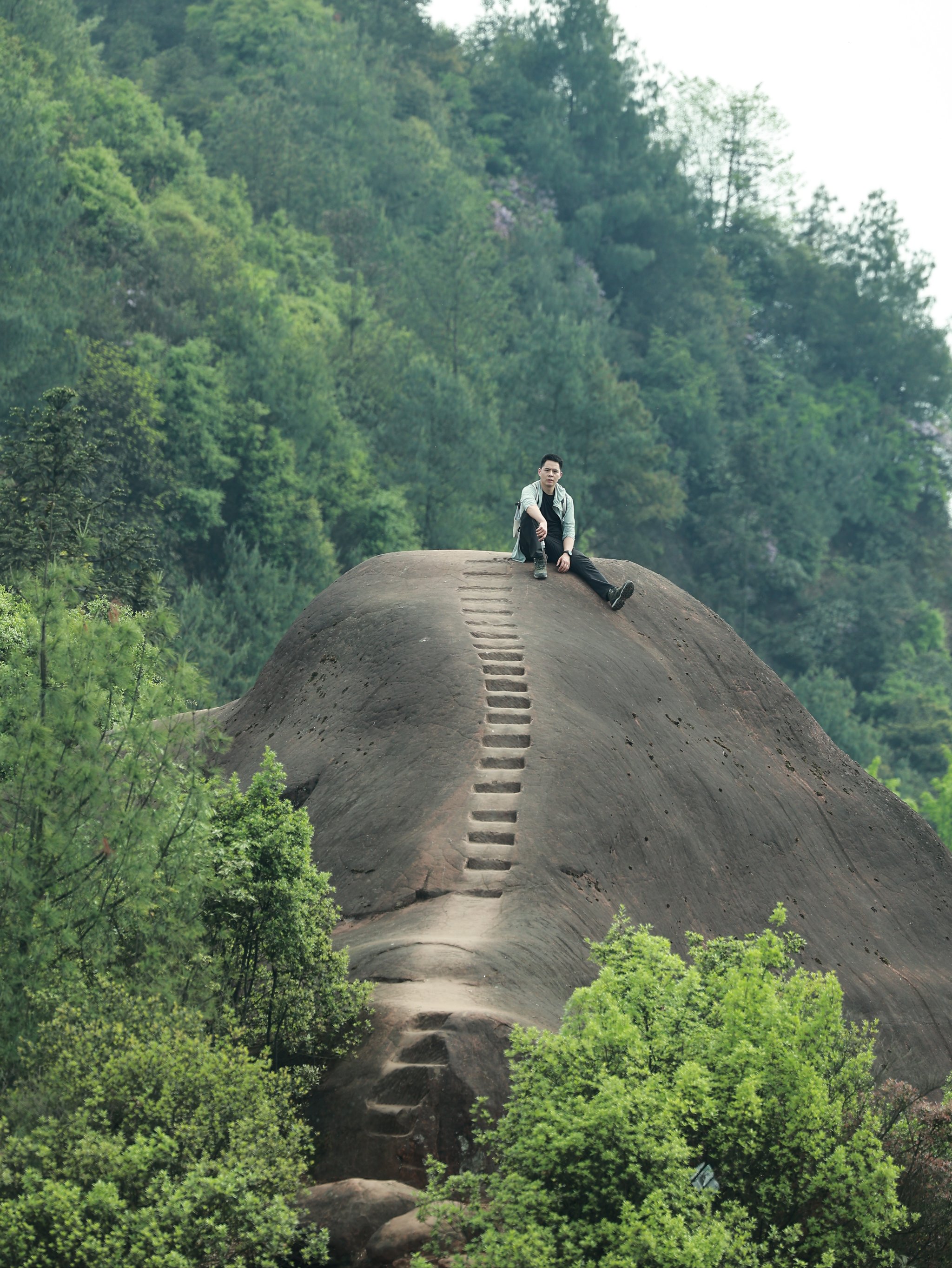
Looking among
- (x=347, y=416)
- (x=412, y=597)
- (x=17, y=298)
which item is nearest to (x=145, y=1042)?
(x=412, y=597)

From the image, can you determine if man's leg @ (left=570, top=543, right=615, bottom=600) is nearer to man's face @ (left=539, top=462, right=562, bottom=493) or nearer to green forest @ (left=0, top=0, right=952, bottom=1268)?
man's face @ (left=539, top=462, right=562, bottom=493)

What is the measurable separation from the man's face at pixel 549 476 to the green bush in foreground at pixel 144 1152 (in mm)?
8969

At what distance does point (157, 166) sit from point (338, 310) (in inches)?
343

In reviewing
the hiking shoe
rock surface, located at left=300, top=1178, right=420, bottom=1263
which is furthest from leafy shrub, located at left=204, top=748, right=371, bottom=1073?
the hiking shoe

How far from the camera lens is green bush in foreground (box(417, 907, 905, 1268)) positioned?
9.98m

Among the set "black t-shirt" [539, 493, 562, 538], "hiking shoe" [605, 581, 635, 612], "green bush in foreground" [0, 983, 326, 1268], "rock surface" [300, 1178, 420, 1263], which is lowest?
"rock surface" [300, 1178, 420, 1263]

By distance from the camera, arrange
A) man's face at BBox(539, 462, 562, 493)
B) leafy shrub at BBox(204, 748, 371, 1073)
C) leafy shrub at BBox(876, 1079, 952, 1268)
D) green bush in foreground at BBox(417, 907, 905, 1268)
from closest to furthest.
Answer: green bush in foreground at BBox(417, 907, 905, 1268) → leafy shrub at BBox(876, 1079, 952, 1268) → leafy shrub at BBox(204, 748, 371, 1073) → man's face at BBox(539, 462, 562, 493)

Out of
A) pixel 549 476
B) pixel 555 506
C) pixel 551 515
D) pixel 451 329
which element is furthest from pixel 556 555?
pixel 451 329

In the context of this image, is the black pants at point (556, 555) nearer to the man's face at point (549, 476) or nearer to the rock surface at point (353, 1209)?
the man's face at point (549, 476)

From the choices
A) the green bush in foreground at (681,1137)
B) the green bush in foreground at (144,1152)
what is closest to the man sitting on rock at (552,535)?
the green bush in foreground at (681,1137)

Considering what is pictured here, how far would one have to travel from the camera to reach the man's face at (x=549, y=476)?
62.3 feet

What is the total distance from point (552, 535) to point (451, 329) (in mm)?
42977

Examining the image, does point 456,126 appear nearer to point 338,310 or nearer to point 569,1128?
point 338,310

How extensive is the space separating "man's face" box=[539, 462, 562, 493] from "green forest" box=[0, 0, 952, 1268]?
5.01 meters
